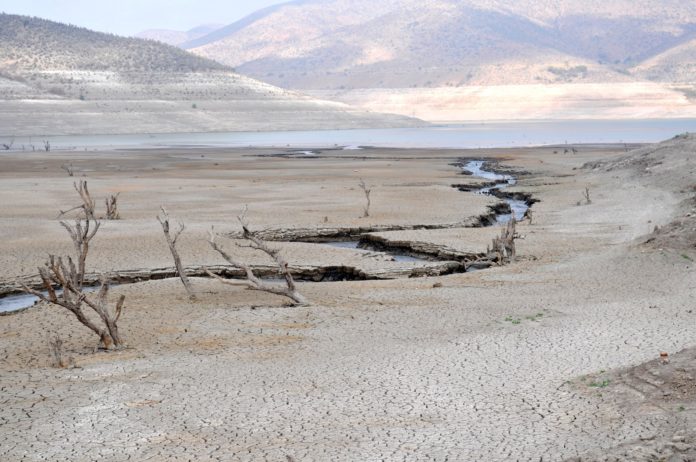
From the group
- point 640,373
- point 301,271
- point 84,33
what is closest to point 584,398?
point 640,373

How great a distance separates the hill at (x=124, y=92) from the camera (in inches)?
4050

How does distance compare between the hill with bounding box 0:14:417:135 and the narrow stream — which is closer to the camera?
the narrow stream

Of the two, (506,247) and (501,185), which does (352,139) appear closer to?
(501,185)

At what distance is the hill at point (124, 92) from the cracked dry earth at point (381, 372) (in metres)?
85.5

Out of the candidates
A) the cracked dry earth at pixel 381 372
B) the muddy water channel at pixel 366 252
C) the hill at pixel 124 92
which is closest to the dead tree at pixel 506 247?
the muddy water channel at pixel 366 252

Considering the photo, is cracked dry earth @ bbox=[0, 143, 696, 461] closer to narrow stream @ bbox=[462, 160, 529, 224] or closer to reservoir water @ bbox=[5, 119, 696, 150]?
narrow stream @ bbox=[462, 160, 529, 224]

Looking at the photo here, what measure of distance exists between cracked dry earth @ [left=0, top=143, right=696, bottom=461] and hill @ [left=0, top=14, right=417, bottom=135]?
281 ft

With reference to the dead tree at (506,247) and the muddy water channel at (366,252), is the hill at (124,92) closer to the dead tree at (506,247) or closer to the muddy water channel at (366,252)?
the muddy water channel at (366,252)

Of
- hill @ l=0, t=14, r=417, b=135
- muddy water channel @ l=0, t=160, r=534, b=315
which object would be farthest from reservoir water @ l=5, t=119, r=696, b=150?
muddy water channel @ l=0, t=160, r=534, b=315

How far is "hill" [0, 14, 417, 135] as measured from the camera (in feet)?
338

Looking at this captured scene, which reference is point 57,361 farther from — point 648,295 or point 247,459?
point 648,295

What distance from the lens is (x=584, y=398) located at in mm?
9859

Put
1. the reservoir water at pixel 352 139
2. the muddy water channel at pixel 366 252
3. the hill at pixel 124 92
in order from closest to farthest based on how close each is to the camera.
Answer: 1. the muddy water channel at pixel 366 252
2. the reservoir water at pixel 352 139
3. the hill at pixel 124 92

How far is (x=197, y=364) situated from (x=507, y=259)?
9282 millimetres
